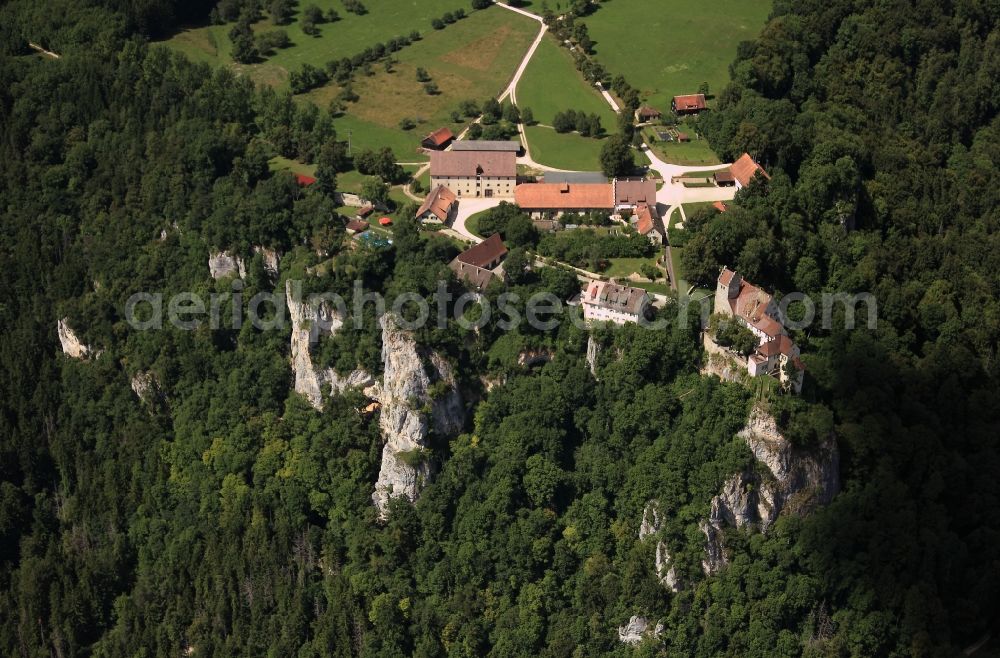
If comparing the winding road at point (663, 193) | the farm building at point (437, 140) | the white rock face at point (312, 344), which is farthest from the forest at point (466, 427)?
the farm building at point (437, 140)

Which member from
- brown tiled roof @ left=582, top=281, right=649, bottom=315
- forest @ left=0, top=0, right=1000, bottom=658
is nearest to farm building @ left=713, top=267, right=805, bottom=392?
forest @ left=0, top=0, right=1000, bottom=658

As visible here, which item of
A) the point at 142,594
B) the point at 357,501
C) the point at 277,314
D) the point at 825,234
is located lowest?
the point at 142,594

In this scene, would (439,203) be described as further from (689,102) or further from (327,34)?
(327,34)

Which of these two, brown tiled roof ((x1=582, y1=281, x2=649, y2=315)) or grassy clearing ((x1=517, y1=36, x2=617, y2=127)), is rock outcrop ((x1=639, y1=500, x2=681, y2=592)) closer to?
brown tiled roof ((x1=582, y1=281, x2=649, y2=315))

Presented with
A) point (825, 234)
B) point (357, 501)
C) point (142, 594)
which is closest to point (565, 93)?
point (825, 234)

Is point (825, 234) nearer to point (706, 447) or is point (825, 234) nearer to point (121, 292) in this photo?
point (706, 447)

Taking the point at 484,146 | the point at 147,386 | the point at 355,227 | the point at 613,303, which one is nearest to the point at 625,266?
the point at 613,303

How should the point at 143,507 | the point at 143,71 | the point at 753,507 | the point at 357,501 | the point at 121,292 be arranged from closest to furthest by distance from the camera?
1. the point at 753,507
2. the point at 357,501
3. the point at 143,507
4. the point at 121,292
5. the point at 143,71
